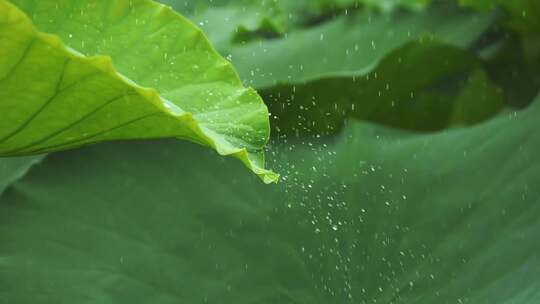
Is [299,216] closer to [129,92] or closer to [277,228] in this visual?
[277,228]

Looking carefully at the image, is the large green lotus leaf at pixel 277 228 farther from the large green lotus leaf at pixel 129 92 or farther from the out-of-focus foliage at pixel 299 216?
the large green lotus leaf at pixel 129 92

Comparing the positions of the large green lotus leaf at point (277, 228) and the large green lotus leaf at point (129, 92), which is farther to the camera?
the large green lotus leaf at point (277, 228)

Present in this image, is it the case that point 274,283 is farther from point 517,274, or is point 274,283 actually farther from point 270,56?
point 270,56

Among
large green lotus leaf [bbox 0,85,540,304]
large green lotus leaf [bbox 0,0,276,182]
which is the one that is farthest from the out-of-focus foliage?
large green lotus leaf [bbox 0,0,276,182]

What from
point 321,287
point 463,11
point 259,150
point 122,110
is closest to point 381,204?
point 321,287

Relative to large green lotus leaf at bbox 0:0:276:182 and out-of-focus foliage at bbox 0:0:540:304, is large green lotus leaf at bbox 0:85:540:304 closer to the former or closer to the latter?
out-of-focus foliage at bbox 0:0:540:304

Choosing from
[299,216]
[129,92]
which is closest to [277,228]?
[299,216]

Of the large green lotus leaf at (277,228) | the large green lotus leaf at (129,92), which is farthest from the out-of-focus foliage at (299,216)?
the large green lotus leaf at (129,92)
